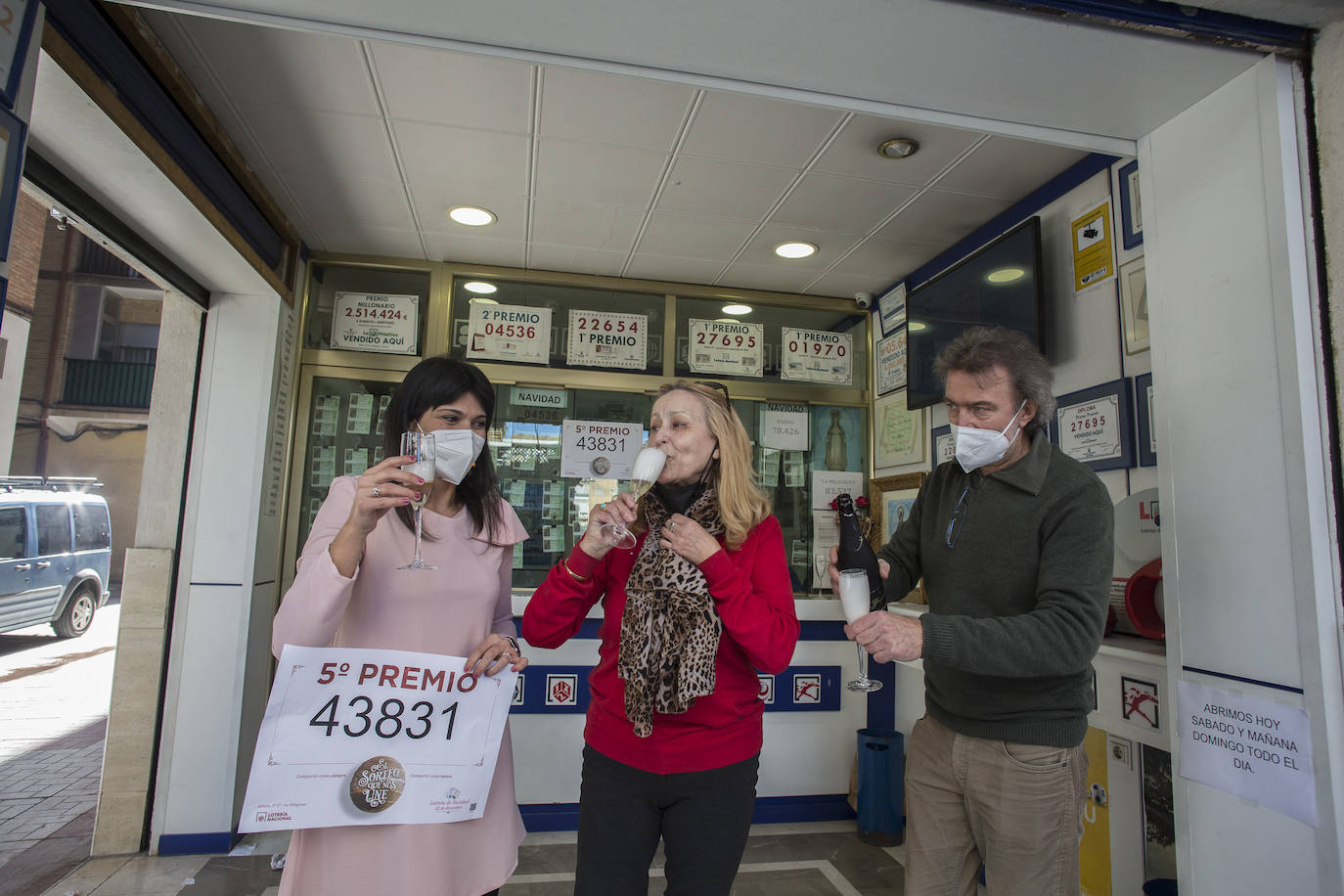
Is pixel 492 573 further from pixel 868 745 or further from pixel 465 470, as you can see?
pixel 868 745

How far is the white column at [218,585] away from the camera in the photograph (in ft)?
10.4

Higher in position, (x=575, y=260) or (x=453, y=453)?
(x=575, y=260)

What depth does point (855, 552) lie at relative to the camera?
1.58 m

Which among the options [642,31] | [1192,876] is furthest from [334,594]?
[1192,876]

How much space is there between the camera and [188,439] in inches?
132

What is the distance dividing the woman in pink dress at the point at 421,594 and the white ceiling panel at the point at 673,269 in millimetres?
2470

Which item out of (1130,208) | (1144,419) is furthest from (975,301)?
(1144,419)

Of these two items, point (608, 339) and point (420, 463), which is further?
point (608, 339)

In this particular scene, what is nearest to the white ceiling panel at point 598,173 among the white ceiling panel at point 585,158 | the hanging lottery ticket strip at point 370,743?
the white ceiling panel at point 585,158

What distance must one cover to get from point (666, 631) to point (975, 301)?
7.55 feet

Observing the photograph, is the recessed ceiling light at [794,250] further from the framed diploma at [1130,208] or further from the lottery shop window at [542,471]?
the framed diploma at [1130,208]

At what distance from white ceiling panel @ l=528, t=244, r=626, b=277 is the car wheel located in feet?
24.6

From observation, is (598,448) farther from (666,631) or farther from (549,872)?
(666,631)

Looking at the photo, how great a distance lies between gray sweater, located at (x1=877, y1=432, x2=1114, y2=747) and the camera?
51.1 inches
